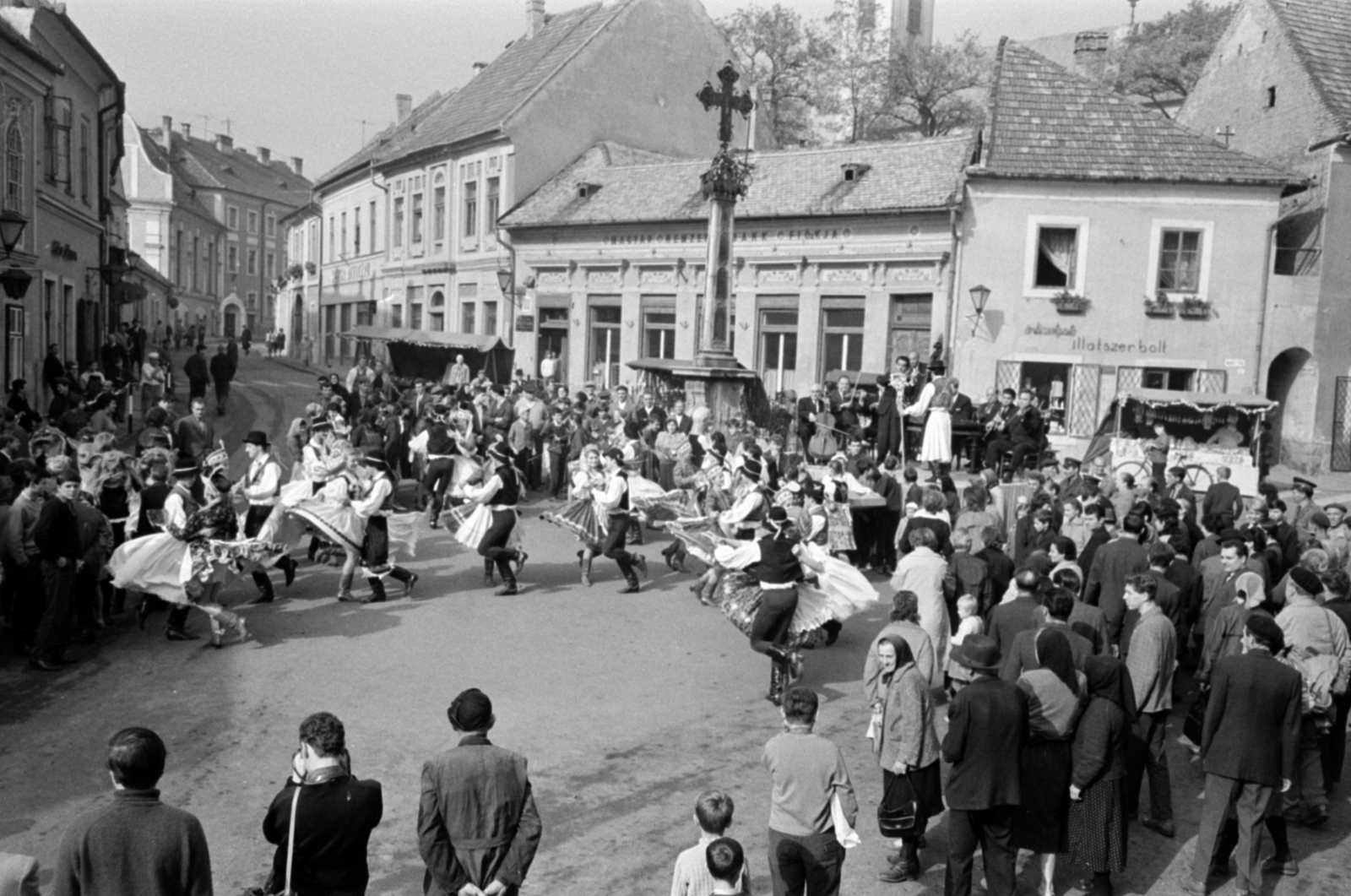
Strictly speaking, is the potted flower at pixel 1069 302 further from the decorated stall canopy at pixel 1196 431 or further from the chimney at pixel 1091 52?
the chimney at pixel 1091 52

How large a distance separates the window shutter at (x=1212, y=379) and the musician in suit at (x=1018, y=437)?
279 inches

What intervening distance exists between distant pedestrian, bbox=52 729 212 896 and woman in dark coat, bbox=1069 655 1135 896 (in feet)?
15.7

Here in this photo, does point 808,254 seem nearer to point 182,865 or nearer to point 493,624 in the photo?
point 493,624

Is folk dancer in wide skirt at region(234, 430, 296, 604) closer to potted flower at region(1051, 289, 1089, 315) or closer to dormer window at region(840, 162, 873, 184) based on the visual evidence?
potted flower at region(1051, 289, 1089, 315)

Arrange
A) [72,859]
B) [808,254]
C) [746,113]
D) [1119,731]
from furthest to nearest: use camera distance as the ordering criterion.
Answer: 1. [808,254]
2. [746,113]
3. [1119,731]
4. [72,859]

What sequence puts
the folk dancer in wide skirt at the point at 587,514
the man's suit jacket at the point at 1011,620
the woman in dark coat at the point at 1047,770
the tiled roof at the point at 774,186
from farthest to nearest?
the tiled roof at the point at 774,186 < the folk dancer in wide skirt at the point at 587,514 < the man's suit jacket at the point at 1011,620 < the woman in dark coat at the point at 1047,770

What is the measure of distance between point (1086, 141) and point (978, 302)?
14.6 feet

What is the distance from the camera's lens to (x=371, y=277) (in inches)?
1751

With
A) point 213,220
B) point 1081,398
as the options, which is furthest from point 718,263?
point 213,220

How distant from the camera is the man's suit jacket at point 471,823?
5.27m

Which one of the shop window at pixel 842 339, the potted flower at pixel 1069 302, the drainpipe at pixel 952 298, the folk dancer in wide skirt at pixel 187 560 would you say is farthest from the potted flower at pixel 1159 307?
the folk dancer in wide skirt at pixel 187 560

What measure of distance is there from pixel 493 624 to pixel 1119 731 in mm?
7014

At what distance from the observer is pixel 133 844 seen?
4352 millimetres

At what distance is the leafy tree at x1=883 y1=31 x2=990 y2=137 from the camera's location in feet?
144
